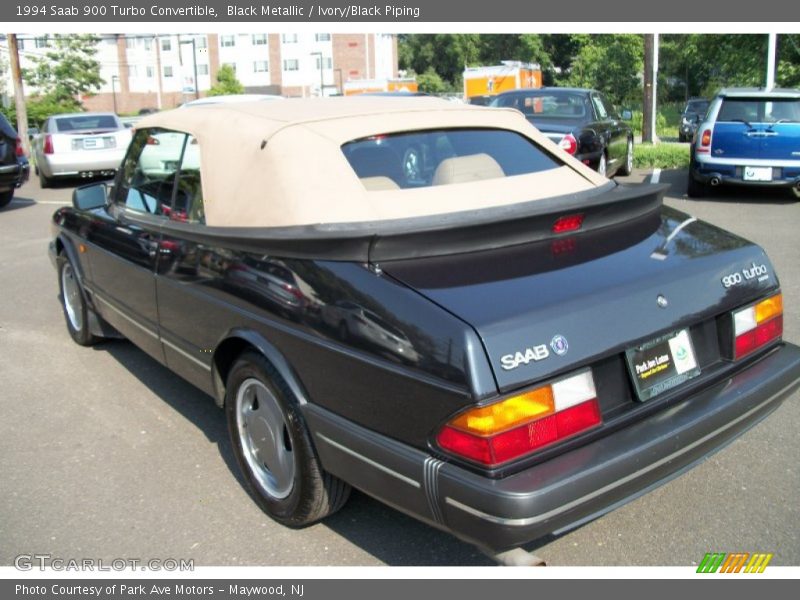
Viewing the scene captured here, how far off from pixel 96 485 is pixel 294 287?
1587mm

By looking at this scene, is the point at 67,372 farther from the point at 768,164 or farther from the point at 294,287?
the point at 768,164

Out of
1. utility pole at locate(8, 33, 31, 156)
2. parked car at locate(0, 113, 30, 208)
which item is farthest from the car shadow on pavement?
utility pole at locate(8, 33, 31, 156)

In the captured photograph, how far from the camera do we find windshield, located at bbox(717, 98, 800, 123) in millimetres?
10540

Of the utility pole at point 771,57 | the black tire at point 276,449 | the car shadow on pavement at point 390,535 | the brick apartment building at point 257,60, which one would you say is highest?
the brick apartment building at point 257,60

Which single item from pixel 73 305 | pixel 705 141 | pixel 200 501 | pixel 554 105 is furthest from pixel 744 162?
pixel 200 501

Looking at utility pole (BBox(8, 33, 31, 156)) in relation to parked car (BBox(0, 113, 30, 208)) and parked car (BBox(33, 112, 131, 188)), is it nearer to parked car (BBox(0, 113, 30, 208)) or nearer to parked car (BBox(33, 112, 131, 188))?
parked car (BBox(33, 112, 131, 188))

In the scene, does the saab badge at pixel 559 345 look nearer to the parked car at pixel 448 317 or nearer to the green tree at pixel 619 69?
the parked car at pixel 448 317

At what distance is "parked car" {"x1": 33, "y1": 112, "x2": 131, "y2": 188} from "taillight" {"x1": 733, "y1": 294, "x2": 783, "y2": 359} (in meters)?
14.2

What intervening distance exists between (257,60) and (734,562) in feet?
251

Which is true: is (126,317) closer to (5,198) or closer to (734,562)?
(734,562)

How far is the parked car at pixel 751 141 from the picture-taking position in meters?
10.4

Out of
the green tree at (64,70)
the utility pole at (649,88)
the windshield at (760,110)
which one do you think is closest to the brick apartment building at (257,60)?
the green tree at (64,70)

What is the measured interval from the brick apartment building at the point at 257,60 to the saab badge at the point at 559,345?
2778 inches
